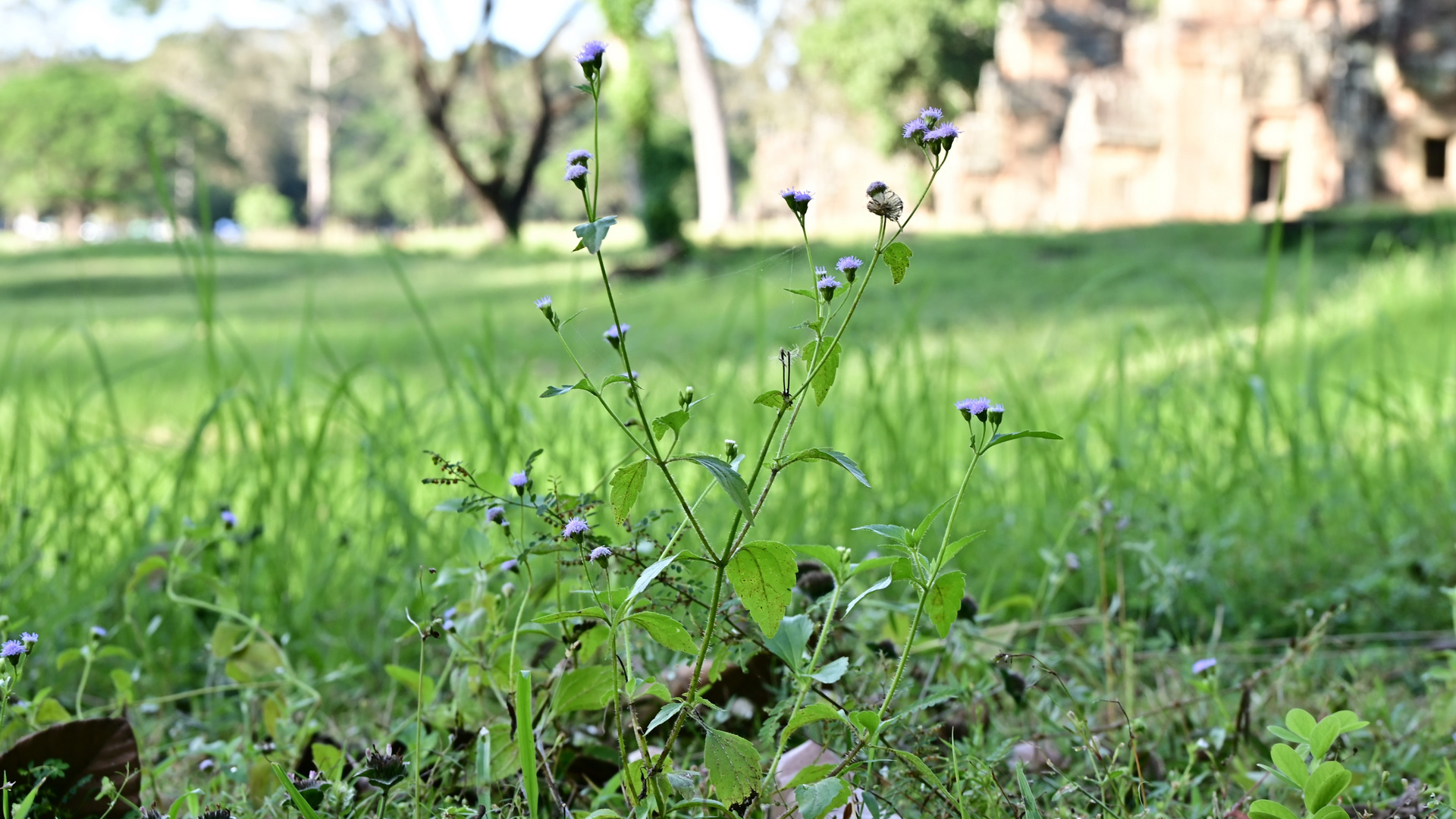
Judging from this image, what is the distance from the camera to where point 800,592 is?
3.39ft

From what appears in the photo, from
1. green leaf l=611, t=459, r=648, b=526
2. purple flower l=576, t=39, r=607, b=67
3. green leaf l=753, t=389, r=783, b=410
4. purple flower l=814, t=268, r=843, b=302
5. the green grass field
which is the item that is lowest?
the green grass field

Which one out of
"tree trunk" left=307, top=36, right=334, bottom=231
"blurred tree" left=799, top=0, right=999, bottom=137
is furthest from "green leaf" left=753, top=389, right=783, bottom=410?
"tree trunk" left=307, top=36, right=334, bottom=231

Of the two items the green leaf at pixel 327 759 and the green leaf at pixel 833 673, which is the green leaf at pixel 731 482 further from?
the green leaf at pixel 327 759

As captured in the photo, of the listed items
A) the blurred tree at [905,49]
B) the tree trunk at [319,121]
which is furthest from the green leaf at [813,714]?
the tree trunk at [319,121]

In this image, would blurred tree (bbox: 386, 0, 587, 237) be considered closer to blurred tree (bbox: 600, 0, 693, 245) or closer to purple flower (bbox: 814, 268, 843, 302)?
blurred tree (bbox: 600, 0, 693, 245)

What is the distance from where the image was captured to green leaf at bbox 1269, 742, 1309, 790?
698 mm

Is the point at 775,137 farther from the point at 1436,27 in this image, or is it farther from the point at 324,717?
the point at 324,717

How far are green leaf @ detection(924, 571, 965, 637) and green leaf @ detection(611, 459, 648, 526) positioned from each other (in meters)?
0.19

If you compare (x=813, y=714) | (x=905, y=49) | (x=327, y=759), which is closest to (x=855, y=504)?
(x=327, y=759)

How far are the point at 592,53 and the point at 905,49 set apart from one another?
24.2m

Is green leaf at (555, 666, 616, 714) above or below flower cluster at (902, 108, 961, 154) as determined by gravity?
below

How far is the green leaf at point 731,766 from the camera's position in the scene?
25.8 inches

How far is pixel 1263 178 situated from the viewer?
1728cm

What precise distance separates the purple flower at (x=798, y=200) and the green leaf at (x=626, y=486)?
0.52 feet
